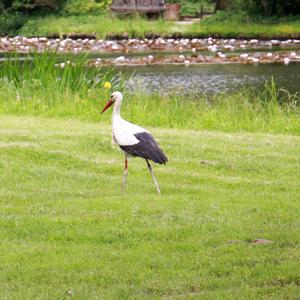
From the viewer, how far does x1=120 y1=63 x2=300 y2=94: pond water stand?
85.9 ft

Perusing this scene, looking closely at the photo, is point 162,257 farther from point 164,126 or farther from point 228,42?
point 228,42

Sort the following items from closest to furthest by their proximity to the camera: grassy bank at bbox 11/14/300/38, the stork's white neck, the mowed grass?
the mowed grass → the stork's white neck → grassy bank at bbox 11/14/300/38

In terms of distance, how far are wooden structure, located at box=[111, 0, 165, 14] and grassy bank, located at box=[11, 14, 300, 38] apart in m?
0.91

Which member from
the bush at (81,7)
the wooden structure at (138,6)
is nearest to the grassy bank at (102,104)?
the wooden structure at (138,6)

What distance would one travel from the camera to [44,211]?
28.9 ft

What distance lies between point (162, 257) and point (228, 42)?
119 feet

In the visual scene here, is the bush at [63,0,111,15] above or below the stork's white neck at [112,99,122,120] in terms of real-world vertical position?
below

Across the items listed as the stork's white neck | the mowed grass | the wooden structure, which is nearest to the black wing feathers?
the mowed grass

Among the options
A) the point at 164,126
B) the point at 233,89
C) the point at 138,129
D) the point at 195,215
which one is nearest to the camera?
the point at 195,215

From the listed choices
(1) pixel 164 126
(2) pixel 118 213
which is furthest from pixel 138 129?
(1) pixel 164 126

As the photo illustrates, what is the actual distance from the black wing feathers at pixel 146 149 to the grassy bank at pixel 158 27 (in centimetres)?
3542

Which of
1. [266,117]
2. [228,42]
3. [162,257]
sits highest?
[162,257]

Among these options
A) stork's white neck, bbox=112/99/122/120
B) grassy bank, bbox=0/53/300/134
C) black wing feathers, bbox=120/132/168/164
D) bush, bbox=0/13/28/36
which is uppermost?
stork's white neck, bbox=112/99/122/120

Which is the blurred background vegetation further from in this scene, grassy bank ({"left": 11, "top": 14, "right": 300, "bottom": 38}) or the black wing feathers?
the black wing feathers
